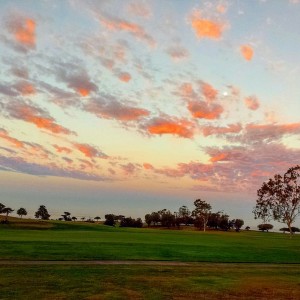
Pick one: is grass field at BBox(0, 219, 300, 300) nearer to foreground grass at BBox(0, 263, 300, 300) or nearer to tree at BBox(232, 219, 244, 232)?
foreground grass at BBox(0, 263, 300, 300)

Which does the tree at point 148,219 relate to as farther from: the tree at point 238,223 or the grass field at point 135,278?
the grass field at point 135,278

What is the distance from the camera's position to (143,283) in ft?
57.0

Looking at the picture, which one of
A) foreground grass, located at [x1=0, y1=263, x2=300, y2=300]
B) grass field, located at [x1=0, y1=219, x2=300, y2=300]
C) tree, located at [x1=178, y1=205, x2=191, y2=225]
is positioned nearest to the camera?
foreground grass, located at [x1=0, y1=263, x2=300, y2=300]

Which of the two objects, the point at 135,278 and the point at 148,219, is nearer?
the point at 135,278

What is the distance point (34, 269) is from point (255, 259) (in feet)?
61.0

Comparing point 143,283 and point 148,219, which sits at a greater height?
point 148,219

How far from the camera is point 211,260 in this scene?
93.7 ft

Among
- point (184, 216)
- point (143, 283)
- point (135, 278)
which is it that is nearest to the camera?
point (143, 283)

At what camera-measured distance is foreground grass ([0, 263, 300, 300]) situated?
14664 millimetres

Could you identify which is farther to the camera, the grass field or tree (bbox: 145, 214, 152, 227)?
tree (bbox: 145, 214, 152, 227)

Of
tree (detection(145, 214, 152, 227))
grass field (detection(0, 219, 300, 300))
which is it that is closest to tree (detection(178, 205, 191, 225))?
tree (detection(145, 214, 152, 227))

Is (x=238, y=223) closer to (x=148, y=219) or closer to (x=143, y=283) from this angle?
(x=148, y=219)

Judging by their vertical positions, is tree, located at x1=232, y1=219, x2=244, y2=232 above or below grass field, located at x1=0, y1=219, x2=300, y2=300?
above

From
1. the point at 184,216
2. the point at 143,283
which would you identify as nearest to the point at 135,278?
the point at 143,283
